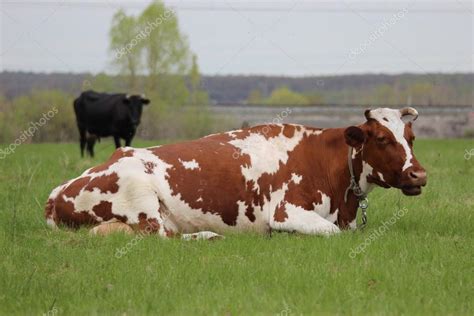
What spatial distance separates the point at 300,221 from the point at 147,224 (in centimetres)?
156

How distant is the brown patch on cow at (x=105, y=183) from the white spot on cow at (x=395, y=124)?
273 centimetres

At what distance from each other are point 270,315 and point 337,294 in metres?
0.73

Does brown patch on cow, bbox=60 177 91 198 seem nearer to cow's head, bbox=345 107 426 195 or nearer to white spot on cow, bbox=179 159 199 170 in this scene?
white spot on cow, bbox=179 159 199 170

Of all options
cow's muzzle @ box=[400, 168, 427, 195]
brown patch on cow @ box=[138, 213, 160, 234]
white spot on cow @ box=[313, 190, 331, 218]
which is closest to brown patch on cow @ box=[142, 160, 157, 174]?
brown patch on cow @ box=[138, 213, 160, 234]

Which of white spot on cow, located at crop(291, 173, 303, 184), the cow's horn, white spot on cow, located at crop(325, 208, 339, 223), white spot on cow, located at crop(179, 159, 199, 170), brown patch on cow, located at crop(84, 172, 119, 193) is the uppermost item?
the cow's horn

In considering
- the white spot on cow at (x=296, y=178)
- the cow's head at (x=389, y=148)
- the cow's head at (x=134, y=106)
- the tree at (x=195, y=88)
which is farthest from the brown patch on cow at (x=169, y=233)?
the tree at (x=195, y=88)

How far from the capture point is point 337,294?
6664 millimetres

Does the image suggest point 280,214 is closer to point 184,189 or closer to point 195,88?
point 184,189

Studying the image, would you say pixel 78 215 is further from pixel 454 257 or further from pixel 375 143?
pixel 454 257

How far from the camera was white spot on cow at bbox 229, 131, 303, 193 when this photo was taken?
9.64 m

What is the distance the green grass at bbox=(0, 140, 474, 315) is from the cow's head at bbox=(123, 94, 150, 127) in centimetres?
1776

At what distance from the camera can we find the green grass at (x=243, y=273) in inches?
252

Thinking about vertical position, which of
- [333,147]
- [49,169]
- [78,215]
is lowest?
[49,169]


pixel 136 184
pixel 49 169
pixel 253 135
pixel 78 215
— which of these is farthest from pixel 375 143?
pixel 49 169
